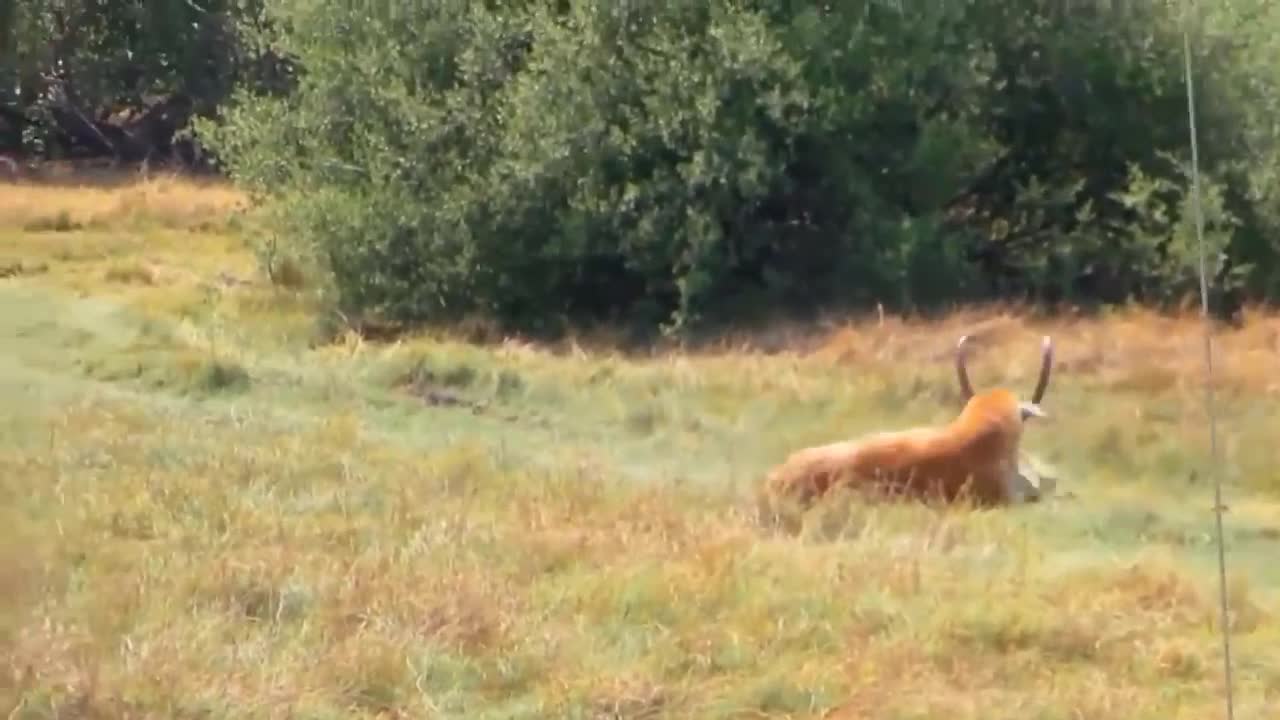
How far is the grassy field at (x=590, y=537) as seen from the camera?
6004mm

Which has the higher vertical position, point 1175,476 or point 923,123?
point 923,123

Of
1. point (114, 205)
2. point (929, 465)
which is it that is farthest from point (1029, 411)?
point (114, 205)

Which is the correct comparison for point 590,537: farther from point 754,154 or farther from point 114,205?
point 114,205

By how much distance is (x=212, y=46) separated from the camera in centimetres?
2800

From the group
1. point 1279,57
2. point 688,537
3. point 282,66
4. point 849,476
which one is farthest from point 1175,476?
point 282,66

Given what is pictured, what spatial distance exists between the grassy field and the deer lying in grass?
0.30m

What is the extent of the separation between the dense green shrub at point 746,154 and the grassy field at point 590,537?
126cm

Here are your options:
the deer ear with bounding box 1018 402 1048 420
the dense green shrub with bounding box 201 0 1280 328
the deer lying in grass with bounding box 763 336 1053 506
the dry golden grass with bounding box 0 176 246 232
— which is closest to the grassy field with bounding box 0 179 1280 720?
the deer lying in grass with bounding box 763 336 1053 506

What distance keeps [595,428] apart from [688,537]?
153 inches

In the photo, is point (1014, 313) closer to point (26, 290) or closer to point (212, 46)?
point (26, 290)

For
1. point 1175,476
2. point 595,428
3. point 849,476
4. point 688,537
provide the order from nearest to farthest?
1. point 688,537
2. point 849,476
3. point 1175,476
4. point 595,428

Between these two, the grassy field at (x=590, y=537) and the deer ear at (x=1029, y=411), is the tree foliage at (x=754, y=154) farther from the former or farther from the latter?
the deer ear at (x=1029, y=411)

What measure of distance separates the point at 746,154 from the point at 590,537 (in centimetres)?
747

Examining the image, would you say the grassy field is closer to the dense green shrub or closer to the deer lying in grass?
the deer lying in grass
